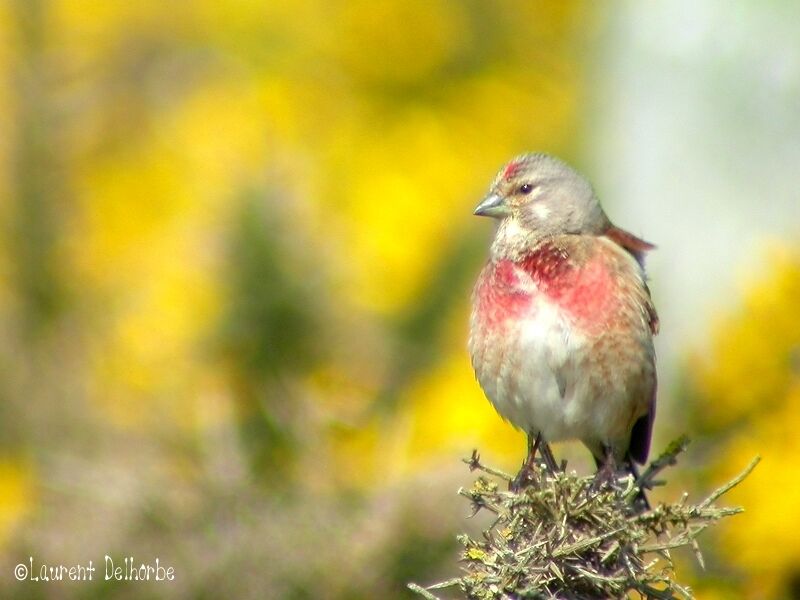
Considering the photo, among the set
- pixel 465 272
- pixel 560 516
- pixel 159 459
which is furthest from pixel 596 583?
pixel 465 272

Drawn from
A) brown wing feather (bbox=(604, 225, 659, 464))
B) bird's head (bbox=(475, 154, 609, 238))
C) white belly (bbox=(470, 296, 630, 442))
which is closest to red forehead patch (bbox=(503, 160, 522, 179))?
bird's head (bbox=(475, 154, 609, 238))

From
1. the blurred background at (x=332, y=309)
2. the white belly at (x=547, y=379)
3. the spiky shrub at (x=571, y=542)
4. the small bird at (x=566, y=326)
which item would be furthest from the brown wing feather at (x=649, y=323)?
the spiky shrub at (x=571, y=542)

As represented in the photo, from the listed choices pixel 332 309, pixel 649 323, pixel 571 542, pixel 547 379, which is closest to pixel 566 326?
pixel 547 379

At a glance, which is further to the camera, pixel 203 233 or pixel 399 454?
pixel 203 233

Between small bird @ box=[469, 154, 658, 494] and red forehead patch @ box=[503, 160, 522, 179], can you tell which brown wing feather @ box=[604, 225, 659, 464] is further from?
red forehead patch @ box=[503, 160, 522, 179]

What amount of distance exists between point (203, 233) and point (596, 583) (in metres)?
4.71

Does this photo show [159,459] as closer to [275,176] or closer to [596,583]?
[275,176]

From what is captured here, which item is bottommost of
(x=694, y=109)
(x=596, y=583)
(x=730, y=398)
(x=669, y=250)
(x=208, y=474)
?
(x=596, y=583)

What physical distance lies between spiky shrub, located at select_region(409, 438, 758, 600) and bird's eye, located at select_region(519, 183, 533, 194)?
5.01 ft

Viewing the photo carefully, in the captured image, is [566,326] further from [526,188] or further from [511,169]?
[511,169]

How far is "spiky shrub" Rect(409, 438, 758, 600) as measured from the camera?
8.96 feet

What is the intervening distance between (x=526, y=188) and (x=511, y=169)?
0.41 feet

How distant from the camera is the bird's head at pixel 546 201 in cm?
421

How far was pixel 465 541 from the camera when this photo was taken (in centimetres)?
273
